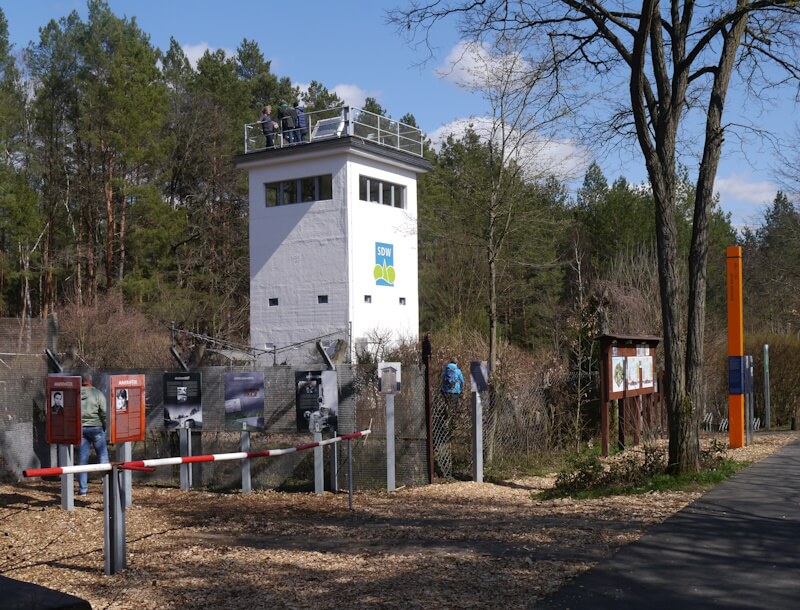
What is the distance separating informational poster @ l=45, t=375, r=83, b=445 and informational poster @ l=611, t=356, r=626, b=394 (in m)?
8.94

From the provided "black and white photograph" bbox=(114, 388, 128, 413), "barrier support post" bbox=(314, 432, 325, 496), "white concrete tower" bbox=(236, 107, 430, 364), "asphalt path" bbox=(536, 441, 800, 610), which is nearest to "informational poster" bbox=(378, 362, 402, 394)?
"barrier support post" bbox=(314, 432, 325, 496)

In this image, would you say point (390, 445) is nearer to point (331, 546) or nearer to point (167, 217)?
point (331, 546)

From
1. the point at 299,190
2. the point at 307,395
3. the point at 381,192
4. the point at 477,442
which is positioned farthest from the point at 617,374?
the point at 299,190

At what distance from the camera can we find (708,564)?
7496 millimetres

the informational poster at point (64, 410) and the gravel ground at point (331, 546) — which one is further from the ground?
the informational poster at point (64, 410)

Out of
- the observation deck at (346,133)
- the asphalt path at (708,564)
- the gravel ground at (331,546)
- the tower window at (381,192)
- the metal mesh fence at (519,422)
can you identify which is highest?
the observation deck at (346,133)

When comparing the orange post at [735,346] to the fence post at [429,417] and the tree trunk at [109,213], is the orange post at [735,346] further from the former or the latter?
the tree trunk at [109,213]

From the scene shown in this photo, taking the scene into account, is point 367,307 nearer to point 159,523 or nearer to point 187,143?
point 187,143

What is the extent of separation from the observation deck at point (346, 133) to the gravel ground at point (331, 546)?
23254 mm

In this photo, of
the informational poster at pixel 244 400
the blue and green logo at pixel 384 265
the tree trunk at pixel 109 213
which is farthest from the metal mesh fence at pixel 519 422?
the tree trunk at pixel 109 213

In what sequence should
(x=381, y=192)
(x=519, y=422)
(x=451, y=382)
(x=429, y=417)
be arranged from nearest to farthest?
(x=429, y=417) → (x=451, y=382) → (x=519, y=422) → (x=381, y=192)

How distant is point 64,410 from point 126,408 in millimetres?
813

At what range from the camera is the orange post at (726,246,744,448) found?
52.0 feet

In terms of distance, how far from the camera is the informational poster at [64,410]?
1210cm
